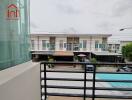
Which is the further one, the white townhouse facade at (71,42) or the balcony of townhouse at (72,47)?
the balcony of townhouse at (72,47)

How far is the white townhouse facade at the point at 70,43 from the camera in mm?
17141

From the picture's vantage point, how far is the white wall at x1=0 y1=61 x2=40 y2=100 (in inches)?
51.4

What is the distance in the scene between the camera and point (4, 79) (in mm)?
1341

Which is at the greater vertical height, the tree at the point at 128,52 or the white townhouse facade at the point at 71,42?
the white townhouse facade at the point at 71,42

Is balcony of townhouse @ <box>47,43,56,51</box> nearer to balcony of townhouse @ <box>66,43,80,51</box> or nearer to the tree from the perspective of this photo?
balcony of townhouse @ <box>66,43,80,51</box>

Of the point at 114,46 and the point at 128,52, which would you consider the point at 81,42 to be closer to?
the point at 114,46

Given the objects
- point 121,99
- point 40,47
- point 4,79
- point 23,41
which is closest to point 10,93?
point 4,79

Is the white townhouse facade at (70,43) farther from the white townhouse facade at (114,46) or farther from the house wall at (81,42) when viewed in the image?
the white townhouse facade at (114,46)

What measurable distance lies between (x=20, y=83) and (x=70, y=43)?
16.0m

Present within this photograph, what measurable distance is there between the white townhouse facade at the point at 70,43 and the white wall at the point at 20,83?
48.8ft

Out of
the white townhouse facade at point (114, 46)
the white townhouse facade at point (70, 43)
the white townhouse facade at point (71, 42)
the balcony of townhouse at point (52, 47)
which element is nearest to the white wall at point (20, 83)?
the white townhouse facade at point (70, 43)

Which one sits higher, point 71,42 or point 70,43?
point 71,42

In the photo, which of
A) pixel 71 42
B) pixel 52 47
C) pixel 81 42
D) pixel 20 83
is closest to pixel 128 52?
pixel 81 42

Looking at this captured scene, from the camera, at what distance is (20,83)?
1.59 metres
